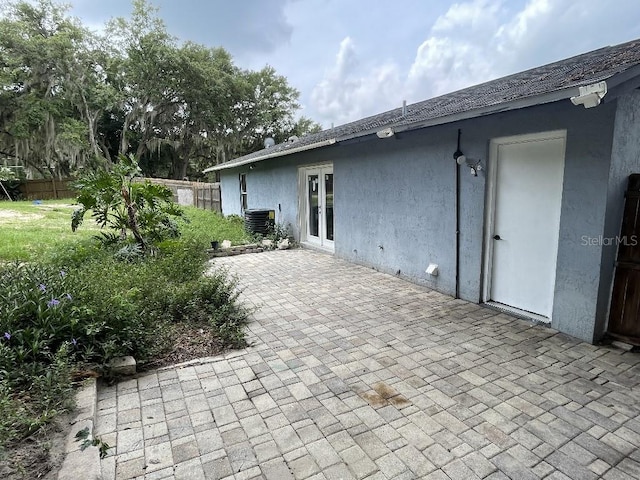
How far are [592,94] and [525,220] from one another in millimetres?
1714

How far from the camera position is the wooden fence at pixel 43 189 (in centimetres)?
2222

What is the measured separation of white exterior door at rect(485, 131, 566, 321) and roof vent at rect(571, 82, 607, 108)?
95 cm

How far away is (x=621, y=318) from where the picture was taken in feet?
11.4

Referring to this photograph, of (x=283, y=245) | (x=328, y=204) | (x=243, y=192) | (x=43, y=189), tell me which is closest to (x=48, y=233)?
(x=243, y=192)

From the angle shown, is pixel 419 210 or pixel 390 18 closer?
pixel 419 210

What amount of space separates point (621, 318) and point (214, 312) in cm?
421

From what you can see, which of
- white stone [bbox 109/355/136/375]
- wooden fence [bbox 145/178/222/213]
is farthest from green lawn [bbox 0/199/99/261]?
wooden fence [bbox 145/178/222/213]

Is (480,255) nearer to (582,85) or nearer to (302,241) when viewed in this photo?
(582,85)

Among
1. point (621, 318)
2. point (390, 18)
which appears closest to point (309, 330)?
point (621, 318)

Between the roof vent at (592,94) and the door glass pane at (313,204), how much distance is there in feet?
20.1

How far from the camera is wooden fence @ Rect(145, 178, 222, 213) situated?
18.0 meters

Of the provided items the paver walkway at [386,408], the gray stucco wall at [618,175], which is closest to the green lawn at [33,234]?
the paver walkway at [386,408]

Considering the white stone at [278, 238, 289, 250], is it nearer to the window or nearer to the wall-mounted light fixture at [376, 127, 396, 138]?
the wall-mounted light fixture at [376, 127, 396, 138]

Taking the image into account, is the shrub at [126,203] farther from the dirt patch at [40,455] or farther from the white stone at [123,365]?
the dirt patch at [40,455]
